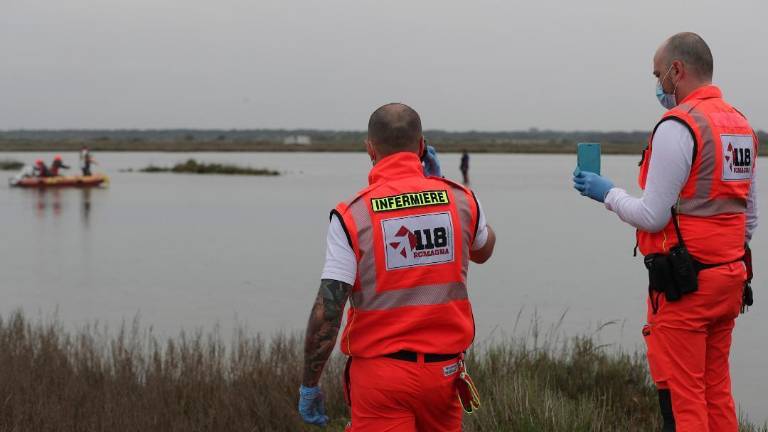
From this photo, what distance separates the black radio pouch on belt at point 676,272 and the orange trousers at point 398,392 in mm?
1142

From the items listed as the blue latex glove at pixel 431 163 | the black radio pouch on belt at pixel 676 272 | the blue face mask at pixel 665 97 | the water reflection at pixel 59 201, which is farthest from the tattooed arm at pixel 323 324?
the water reflection at pixel 59 201

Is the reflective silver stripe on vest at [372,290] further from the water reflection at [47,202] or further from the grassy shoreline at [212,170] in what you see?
the grassy shoreline at [212,170]

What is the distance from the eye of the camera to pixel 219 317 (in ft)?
35.8

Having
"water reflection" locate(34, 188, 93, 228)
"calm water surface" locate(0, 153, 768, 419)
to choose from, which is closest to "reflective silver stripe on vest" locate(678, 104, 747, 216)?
"calm water surface" locate(0, 153, 768, 419)

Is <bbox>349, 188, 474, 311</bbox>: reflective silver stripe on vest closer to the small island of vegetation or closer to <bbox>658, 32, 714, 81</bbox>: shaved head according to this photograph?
<bbox>658, 32, 714, 81</bbox>: shaved head

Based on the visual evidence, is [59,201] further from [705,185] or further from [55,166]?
[705,185]

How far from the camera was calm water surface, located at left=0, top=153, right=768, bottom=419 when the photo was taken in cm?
1058

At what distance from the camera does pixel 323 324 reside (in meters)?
3.28

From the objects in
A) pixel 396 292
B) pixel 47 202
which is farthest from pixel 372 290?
pixel 47 202

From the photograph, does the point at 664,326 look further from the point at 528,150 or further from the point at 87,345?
the point at 528,150

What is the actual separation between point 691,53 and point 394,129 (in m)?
1.56

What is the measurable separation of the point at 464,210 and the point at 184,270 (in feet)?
39.1

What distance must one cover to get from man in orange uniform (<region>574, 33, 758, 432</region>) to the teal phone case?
0.37m

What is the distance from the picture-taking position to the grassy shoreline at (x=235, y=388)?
17.5 ft
